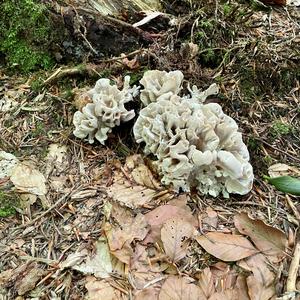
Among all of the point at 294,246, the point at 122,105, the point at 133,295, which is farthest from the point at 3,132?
the point at 294,246

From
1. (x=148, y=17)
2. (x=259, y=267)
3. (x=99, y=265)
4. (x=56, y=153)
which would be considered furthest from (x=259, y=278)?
(x=148, y=17)

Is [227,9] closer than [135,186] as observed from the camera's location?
No

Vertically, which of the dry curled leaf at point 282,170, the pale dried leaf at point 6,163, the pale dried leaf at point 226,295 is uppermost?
the dry curled leaf at point 282,170

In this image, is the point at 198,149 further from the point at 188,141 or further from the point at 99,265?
the point at 99,265

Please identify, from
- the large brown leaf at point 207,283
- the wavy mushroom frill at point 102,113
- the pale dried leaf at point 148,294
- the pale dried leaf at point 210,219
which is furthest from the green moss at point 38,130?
the large brown leaf at point 207,283

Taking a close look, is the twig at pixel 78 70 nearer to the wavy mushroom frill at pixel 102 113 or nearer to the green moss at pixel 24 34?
the green moss at pixel 24 34

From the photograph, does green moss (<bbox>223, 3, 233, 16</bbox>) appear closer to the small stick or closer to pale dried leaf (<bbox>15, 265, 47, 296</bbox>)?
the small stick

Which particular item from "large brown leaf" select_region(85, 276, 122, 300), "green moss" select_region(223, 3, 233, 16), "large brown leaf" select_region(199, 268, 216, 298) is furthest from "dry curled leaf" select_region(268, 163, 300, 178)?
"green moss" select_region(223, 3, 233, 16)
